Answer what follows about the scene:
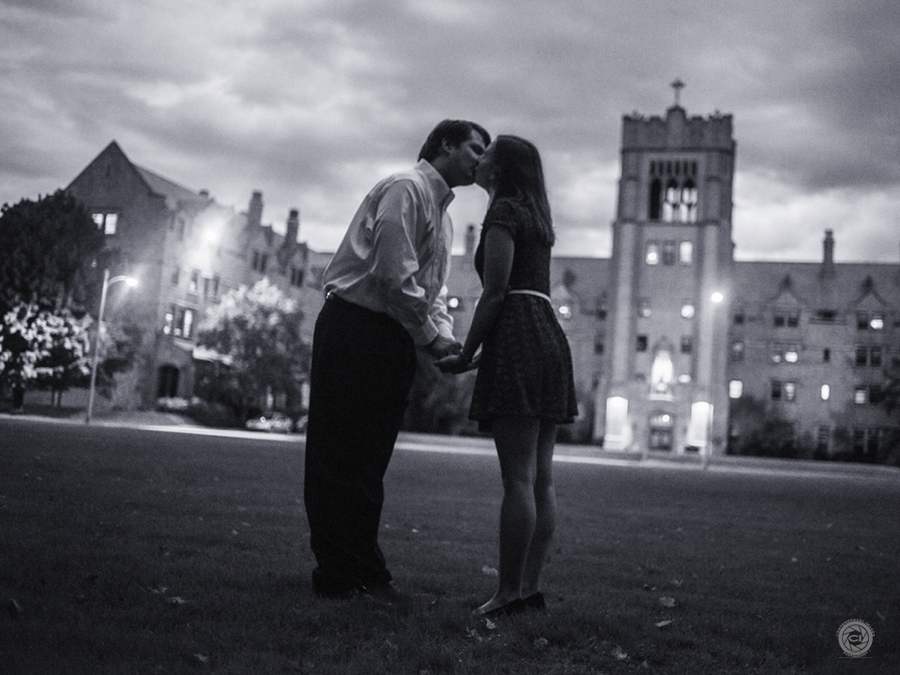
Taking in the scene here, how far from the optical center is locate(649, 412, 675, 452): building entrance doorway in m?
68.1

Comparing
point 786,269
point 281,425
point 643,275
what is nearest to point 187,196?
point 281,425

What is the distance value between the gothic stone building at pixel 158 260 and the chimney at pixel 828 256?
159 ft

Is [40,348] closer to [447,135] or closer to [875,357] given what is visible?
[447,135]

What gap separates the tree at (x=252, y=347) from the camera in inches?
2125

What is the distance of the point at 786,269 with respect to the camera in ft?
264

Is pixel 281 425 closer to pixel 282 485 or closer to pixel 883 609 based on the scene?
pixel 282 485

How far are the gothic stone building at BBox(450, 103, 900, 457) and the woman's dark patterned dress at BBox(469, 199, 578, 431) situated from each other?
201 feet

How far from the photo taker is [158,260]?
57.2 m

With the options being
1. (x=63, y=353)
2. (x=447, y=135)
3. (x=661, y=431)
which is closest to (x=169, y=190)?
(x=63, y=353)

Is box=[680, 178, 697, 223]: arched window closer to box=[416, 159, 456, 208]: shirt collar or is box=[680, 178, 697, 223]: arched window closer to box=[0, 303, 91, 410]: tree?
box=[0, 303, 91, 410]: tree

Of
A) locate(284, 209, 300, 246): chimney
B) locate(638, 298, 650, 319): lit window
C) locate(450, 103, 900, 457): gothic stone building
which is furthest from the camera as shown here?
locate(284, 209, 300, 246): chimney

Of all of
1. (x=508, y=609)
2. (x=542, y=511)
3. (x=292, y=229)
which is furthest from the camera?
(x=292, y=229)

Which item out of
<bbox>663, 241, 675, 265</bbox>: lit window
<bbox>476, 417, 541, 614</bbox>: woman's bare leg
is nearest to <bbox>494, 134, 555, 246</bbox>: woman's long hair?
<bbox>476, 417, 541, 614</bbox>: woman's bare leg

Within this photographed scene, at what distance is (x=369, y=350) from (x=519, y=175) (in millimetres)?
1239
